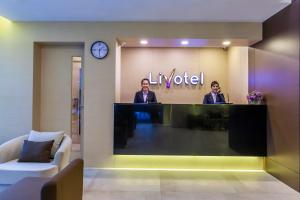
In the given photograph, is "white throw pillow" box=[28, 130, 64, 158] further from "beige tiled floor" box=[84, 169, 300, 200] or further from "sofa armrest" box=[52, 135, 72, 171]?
"beige tiled floor" box=[84, 169, 300, 200]

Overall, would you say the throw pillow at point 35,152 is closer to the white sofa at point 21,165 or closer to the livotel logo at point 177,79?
the white sofa at point 21,165

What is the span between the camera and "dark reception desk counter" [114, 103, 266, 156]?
5.52m

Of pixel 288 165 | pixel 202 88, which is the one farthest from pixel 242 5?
pixel 202 88

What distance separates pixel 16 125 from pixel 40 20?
206 cm

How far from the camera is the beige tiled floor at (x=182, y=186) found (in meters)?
4.22

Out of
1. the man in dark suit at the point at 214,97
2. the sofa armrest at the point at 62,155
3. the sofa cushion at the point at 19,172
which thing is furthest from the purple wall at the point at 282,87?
the sofa cushion at the point at 19,172

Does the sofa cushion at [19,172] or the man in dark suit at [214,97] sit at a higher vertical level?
the man in dark suit at [214,97]

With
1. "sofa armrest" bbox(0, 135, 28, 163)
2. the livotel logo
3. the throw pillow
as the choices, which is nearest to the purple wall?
the livotel logo

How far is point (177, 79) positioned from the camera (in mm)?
7633

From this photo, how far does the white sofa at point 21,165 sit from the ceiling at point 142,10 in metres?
2.16

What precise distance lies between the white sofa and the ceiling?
216 centimetres

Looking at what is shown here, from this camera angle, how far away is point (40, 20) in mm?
5652

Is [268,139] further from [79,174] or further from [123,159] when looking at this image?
[79,174]

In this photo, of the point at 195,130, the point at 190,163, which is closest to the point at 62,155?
the point at 195,130
